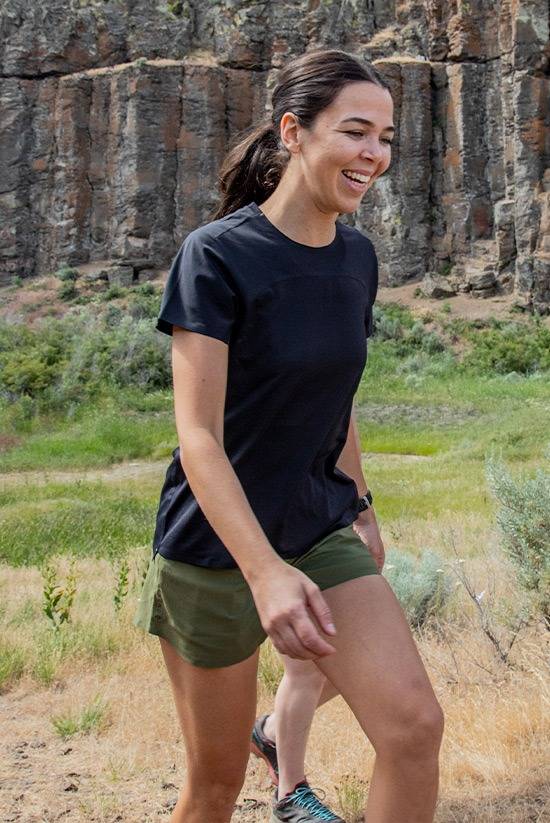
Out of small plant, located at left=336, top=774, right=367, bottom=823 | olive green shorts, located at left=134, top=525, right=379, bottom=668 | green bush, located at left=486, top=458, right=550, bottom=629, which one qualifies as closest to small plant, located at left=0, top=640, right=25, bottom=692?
small plant, located at left=336, top=774, right=367, bottom=823

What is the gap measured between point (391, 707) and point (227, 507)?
1.81ft

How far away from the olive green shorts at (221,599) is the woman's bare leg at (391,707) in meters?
0.15

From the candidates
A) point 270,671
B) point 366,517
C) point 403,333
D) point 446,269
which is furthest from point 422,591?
point 446,269

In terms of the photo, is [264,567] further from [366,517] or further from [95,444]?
[95,444]

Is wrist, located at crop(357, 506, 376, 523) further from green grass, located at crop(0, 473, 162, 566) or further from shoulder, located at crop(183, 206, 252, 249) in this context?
green grass, located at crop(0, 473, 162, 566)

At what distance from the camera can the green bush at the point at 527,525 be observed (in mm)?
5027

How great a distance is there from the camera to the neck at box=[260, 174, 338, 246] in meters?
2.51

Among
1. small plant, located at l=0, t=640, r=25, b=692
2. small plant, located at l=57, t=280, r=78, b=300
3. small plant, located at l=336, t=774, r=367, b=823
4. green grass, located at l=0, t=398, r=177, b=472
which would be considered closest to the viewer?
small plant, located at l=336, t=774, r=367, b=823

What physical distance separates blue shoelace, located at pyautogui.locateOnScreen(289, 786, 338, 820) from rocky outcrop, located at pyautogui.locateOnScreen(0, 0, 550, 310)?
36.2 metres

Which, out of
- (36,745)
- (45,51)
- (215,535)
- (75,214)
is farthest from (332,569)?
(45,51)

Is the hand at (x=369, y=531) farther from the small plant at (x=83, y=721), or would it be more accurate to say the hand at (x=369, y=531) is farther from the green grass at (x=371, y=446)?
the green grass at (x=371, y=446)

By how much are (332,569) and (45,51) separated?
4891cm

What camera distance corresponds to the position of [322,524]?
2533mm

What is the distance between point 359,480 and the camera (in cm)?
302
